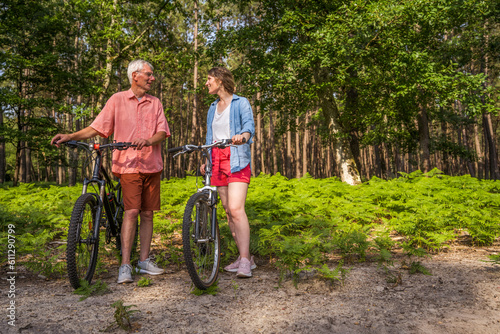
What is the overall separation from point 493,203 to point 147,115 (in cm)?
571

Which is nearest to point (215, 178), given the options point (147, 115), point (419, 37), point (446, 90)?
point (147, 115)

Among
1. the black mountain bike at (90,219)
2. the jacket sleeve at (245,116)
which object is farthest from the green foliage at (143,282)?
the jacket sleeve at (245,116)

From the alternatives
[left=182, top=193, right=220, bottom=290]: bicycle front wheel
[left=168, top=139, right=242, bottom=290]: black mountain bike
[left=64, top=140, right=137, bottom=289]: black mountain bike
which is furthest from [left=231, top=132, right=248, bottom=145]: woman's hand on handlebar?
[left=64, top=140, right=137, bottom=289]: black mountain bike

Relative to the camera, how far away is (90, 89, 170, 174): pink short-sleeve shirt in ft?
12.3

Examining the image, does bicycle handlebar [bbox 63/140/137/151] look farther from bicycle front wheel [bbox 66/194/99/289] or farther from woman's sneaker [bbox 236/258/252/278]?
woman's sneaker [bbox 236/258/252/278]

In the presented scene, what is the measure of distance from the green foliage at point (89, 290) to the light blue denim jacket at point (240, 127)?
1.76m

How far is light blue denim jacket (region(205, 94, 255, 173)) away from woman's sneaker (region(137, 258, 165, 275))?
146 cm

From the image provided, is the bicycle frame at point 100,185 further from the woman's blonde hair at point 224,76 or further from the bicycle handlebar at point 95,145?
the woman's blonde hair at point 224,76

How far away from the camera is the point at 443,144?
19562mm

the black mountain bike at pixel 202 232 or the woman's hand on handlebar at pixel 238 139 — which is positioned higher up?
the woman's hand on handlebar at pixel 238 139

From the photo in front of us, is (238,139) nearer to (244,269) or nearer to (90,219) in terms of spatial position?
(244,269)

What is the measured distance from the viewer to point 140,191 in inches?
149

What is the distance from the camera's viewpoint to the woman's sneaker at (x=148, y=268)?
155 inches

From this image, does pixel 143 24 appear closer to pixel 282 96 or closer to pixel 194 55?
pixel 194 55
